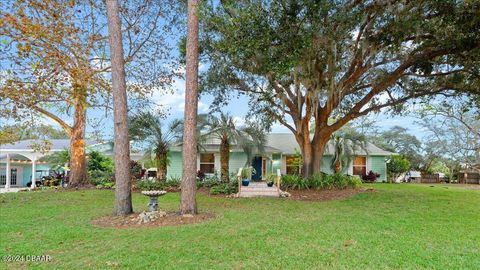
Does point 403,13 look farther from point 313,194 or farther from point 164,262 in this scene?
point 164,262

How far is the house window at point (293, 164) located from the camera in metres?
21.0

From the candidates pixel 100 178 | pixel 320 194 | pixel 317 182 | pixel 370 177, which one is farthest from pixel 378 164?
pixel 100 178

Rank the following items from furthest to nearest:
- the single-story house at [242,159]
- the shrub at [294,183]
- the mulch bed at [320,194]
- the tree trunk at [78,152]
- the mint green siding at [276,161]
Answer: the mint green siding at [276,161] < the single-story house at [242,159] < the tree trunk at [78,152] < the shrub at [294,183] < the mulch bed at [320,194]

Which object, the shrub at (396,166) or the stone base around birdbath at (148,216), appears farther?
the shrub at (396,166)

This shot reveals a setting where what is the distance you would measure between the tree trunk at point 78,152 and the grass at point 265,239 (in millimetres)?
5206

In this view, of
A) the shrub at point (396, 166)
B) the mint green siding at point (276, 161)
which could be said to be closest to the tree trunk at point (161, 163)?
the mint green siding at point (276, 161)

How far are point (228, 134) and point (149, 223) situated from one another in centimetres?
823

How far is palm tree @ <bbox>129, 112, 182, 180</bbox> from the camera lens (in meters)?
14.4

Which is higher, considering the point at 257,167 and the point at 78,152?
the point at 78,152

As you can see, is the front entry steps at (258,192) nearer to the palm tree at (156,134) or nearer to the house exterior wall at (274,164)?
the palm tree at (156,134)

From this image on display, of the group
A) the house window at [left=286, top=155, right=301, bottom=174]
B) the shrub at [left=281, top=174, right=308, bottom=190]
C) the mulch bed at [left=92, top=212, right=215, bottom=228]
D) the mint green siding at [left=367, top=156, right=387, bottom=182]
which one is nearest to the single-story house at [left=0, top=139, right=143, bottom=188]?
the house window at [left=286, top=155, right=301, bottom=174]

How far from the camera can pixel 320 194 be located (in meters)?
12.2

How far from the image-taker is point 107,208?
915cm

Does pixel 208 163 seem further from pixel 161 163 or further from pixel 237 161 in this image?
pixel 161 163
